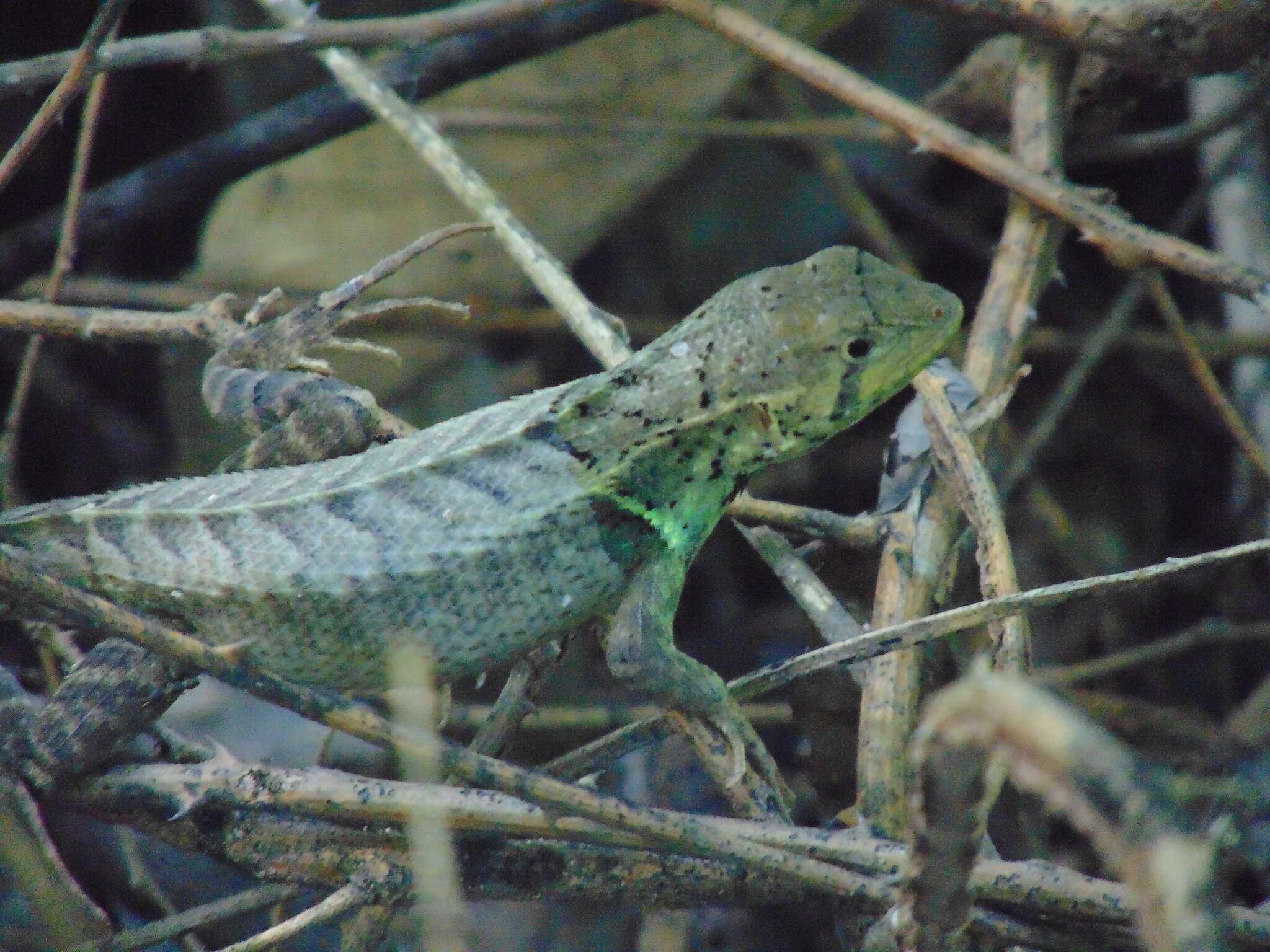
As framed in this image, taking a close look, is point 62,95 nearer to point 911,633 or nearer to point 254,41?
point 254,41

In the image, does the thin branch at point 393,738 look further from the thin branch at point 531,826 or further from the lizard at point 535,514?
the lizard at point 535,514

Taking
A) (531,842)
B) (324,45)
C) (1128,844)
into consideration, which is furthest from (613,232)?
(1128,844)

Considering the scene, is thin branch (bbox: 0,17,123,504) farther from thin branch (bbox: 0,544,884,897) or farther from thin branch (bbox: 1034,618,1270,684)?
thin branch (bbox: 1034,618,1270,684)

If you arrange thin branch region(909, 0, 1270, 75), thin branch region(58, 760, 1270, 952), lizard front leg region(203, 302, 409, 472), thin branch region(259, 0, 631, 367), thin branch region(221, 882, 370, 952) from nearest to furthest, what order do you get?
1. thin branch region(58, 760, 1270, 952)
2. thin branch region(221, 882, 370, 952)
3. lizard front leg region(203, 302, 409, 472)
4. thin branch region(259, 0, 631, 367)
5. thin branch region(909, 0, 1270, 75)

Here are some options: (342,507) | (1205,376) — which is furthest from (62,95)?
(1205,376)

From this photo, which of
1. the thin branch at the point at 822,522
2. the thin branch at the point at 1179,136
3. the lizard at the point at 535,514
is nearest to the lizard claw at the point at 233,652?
the lizard at the point at 535,514

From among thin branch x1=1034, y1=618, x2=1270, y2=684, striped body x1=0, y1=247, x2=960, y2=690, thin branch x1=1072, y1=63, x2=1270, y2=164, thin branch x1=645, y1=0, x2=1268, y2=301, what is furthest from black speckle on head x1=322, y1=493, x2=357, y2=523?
thin branch x1=1072, y1=63, x2=1270, y2=164

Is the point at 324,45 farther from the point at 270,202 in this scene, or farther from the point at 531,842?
the point at 531,842
